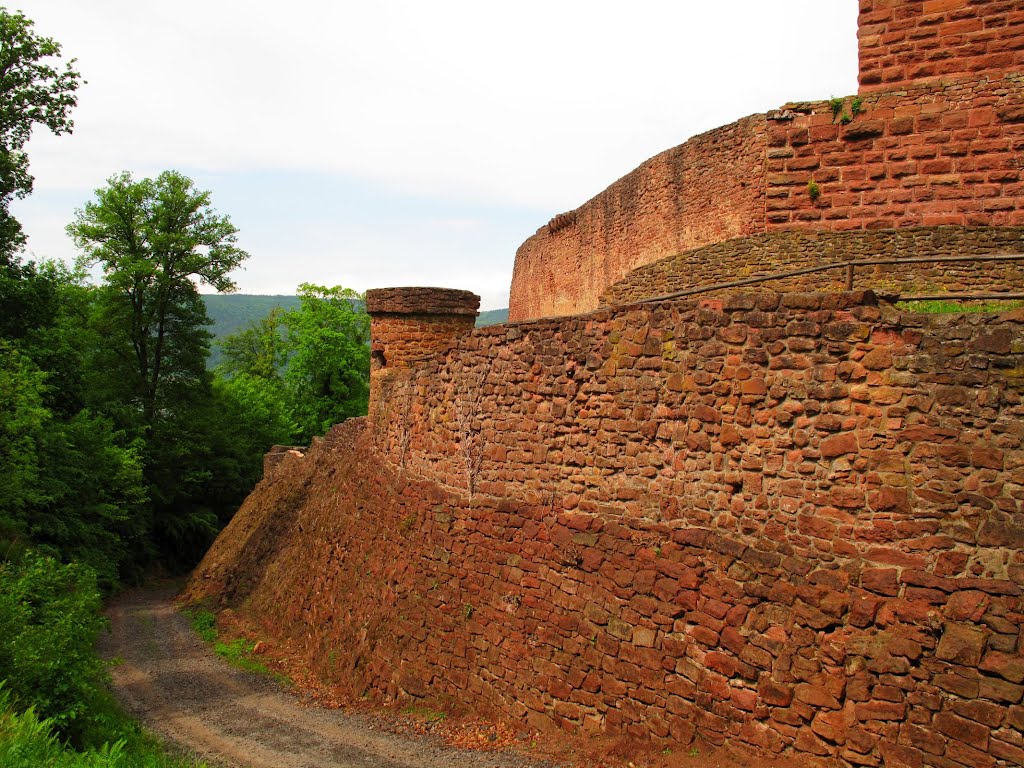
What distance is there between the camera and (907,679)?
17.5 feet

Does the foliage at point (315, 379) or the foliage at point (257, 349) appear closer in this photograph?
the foliage at point (315, 379)

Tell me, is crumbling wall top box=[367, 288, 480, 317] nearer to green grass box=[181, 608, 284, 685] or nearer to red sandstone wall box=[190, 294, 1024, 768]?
red sandstone wall box=[190, 294, 1024, 768]

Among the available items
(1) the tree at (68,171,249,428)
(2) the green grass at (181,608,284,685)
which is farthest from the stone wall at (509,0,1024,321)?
(1) the tree at (68,171,249,428)

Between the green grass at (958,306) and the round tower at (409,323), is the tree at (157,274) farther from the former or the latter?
the green grass at (958,306)

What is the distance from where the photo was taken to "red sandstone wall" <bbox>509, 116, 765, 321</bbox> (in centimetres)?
1341

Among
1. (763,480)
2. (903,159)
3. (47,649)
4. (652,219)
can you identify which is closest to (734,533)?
(763,480)

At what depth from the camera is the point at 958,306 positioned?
717cm

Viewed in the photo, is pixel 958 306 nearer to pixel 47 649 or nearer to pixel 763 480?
pixel 763 480

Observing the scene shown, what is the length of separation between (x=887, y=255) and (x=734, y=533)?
4.23 m

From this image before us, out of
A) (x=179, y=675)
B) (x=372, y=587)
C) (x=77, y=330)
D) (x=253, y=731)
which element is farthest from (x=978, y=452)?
(x=77, y=330)

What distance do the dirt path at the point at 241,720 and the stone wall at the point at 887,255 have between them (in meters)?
5.79

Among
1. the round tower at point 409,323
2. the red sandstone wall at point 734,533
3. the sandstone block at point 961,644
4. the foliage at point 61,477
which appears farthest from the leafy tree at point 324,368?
the sandstone block at point 961,644

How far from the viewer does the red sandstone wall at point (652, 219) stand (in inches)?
528

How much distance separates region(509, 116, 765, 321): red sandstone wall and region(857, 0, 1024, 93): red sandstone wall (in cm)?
243
